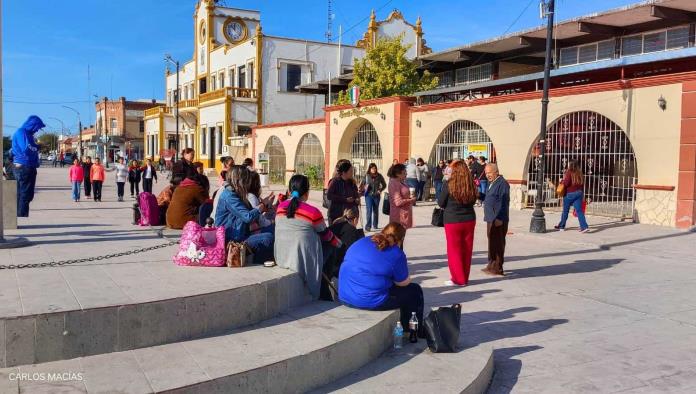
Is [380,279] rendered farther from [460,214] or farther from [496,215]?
[496,215]

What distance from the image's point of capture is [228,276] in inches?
212

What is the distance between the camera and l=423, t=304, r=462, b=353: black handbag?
17.1ft

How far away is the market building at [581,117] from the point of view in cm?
1464

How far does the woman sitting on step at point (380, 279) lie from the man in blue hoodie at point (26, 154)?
675cm

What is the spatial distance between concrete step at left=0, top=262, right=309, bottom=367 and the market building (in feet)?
34.1

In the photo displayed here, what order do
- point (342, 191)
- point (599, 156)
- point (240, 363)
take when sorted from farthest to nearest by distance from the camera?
point (599, 156) → point (342, 191) → point (240, 363)

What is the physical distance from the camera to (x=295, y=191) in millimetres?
6293

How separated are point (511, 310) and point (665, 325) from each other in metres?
1.67

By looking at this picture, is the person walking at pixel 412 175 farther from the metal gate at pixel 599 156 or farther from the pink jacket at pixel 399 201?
the pink jacket at pixel 399 201

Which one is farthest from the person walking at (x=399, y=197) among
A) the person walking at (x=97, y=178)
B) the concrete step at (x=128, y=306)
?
the person walking at (x=97, y=178)

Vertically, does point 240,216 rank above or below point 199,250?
above

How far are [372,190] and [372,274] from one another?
8069mm

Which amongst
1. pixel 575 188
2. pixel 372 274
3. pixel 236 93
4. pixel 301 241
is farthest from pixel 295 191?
pixel 236 93

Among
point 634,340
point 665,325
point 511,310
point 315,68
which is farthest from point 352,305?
point 315,68
